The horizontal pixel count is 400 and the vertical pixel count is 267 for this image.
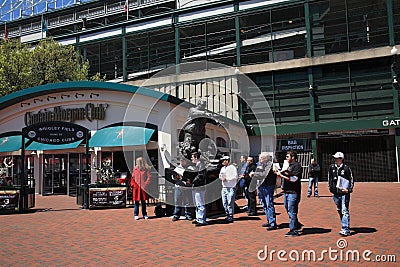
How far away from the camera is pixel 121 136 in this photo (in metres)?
17.7

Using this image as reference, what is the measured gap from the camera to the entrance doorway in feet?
65.7

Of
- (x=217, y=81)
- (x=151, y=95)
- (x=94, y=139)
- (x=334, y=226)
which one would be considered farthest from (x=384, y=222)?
(x=217, y=81)

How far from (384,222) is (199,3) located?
30.3m

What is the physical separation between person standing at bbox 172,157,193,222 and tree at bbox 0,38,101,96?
18.5 metres

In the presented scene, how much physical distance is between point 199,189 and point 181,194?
103 cm

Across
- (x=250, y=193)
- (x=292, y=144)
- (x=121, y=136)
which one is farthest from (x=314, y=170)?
(x=292, y=144)

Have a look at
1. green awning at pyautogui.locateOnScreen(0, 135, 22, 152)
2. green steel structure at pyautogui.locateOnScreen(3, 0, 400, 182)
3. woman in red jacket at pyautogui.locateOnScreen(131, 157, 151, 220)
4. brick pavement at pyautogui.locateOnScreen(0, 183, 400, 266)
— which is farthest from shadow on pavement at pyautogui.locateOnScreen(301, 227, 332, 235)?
green steel structure at pyautogui.locateOnScreen(3, 0, 400, 182)

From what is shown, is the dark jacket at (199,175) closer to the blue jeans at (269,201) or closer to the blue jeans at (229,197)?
the blue jeans at (229,197)

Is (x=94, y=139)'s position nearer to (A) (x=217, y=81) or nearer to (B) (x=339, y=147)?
(A) (x=217, y=81)

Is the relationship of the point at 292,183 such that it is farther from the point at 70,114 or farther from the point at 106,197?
the point at 70,114

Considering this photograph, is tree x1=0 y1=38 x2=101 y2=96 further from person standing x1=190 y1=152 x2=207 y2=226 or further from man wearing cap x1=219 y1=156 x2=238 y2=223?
man wearing cap x1=219 y1=156 x2=238 y2=223

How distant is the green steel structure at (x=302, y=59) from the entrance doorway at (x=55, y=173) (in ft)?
45.0

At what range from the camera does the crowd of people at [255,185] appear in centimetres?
795

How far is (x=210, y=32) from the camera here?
3553 centimetres
